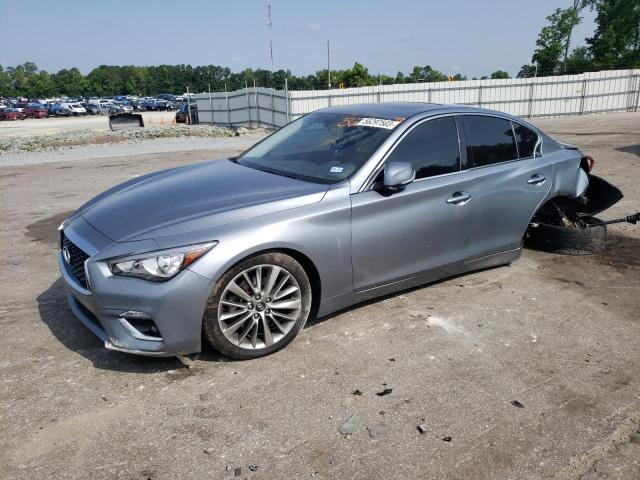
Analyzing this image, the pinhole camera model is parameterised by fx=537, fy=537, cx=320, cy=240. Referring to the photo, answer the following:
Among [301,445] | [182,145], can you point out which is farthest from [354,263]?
[182,145]

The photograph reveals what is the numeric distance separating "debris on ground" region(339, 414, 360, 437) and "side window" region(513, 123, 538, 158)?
3.22m

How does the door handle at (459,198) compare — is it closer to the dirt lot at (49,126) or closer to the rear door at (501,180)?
the rear door at (501,180)

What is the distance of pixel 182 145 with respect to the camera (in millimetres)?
19016

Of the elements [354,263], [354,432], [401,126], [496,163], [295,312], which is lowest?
[354,432]

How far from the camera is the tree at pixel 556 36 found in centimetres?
4900

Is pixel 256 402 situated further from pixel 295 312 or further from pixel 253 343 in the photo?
pixel 295 312

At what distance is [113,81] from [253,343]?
156331mm

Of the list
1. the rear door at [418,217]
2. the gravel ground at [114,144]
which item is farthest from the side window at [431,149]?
the gravel ground at [114,144]

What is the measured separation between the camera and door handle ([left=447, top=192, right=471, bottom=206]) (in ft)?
14.3

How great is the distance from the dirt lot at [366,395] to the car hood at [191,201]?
2.96 feet

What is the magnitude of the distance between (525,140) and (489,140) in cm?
54

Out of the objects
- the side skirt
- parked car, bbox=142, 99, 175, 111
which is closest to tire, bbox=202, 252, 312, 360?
the side skirt

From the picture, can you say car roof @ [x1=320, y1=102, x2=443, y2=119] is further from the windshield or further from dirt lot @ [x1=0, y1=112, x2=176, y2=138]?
dirt lot @ [x1=0, y1=112, x2=176, y2=138]

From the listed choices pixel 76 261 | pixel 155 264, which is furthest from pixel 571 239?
pixel 76 261
